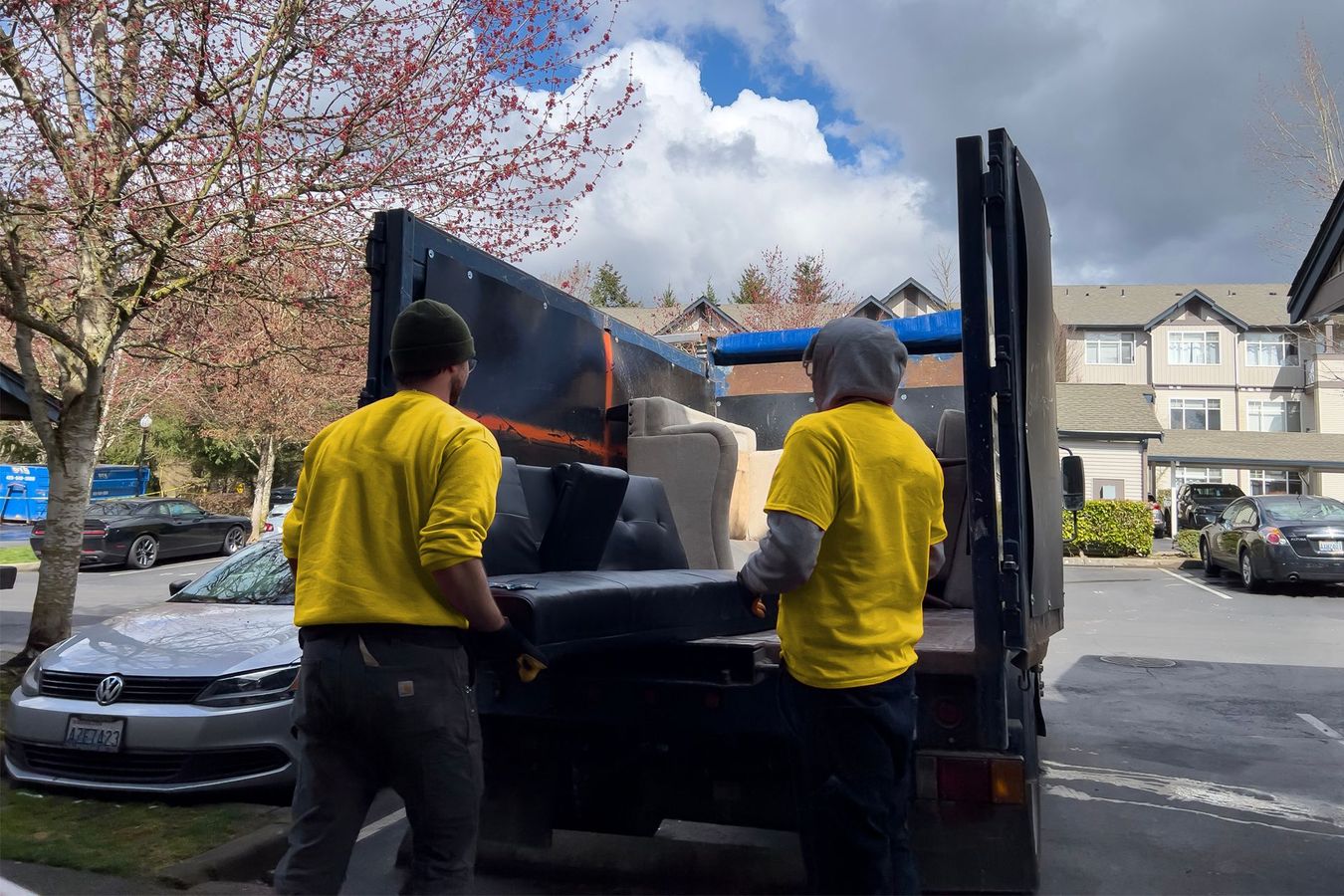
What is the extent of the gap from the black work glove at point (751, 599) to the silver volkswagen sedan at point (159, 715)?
2681 millimetres

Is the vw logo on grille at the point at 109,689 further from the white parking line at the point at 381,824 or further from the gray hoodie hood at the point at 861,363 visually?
the gray hoodie hood at the point at 861,363

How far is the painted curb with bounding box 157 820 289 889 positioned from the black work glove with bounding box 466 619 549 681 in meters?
2.27

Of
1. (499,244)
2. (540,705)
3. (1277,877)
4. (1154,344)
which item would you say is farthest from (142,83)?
(1154,344)

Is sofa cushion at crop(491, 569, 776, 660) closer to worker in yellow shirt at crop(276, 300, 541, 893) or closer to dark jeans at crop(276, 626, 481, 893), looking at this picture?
worker in yellow shirt at crop(276, 300, 541, 893)

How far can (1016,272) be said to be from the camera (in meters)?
3.35

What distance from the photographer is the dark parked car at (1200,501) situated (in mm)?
33188

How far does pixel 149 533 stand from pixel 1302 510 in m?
21.7

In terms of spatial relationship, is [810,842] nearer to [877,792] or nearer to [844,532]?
[877,792]

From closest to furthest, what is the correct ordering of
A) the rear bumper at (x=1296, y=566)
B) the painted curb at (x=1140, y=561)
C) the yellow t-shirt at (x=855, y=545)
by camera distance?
1. the yellow t-shirt at (x=855, y=545)
2. the rear bumper at (x=1296, y=566)
3. the painted curb at (x=1140, y=561)

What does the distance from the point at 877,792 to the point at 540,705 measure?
1415 mm

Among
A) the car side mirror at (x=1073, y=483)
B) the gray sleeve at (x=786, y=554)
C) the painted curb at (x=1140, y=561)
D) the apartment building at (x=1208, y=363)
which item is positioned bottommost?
the painted curb at (x=1140, y=561)

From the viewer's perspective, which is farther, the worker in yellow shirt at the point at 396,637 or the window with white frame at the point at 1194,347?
the window with white frame at the point at 1194,347

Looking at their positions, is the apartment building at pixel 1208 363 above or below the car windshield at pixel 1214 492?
above

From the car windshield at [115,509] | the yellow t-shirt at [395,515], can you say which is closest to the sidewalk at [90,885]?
the yellow t-shirt at [395,515]
